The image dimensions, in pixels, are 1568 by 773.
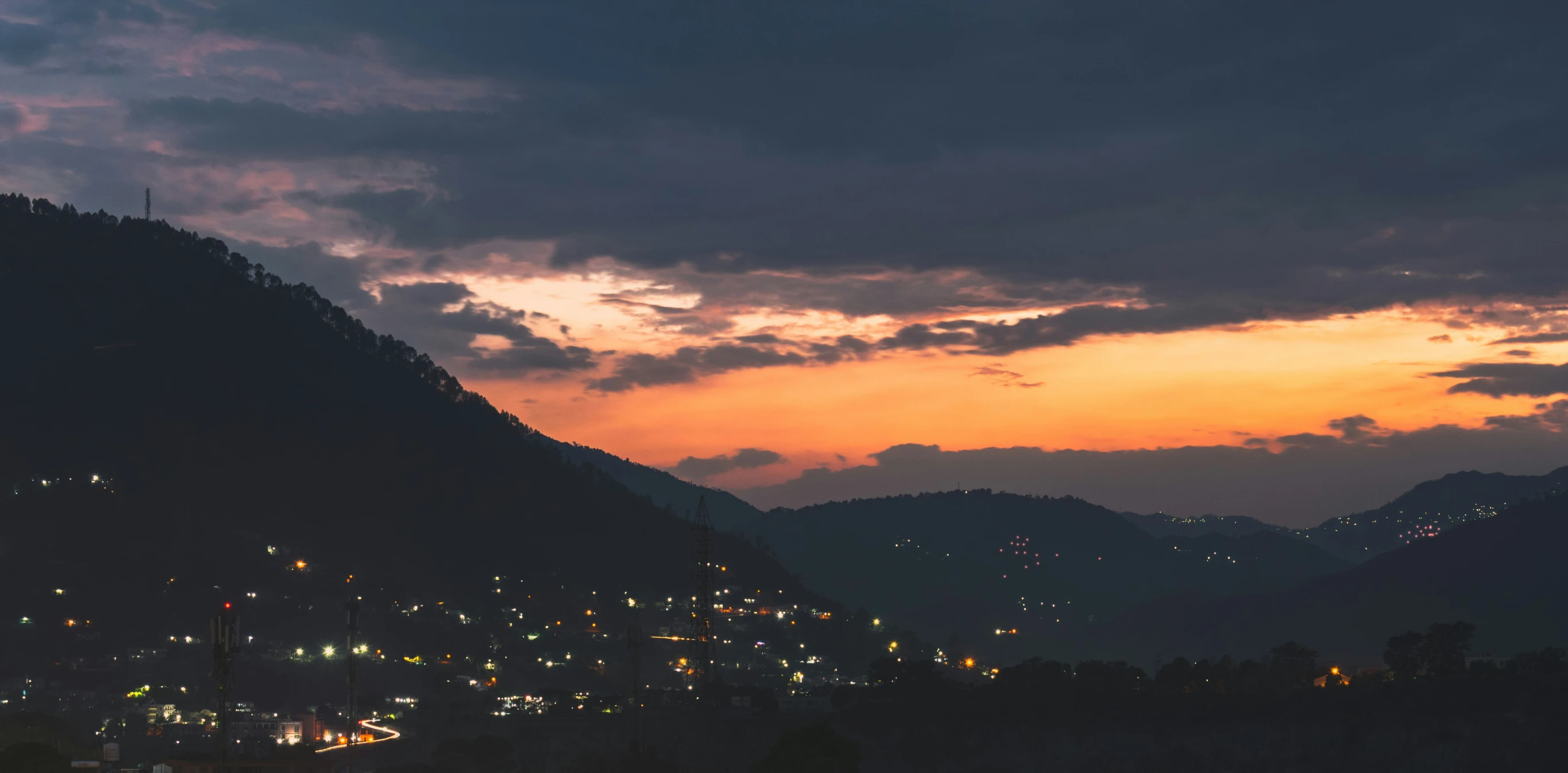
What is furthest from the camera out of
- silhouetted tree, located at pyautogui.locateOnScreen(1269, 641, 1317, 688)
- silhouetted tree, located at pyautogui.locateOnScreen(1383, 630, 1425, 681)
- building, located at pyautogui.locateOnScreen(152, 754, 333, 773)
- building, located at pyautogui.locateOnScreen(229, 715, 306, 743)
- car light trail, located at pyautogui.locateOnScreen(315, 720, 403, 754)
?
silhouetted tree, located at pyautogui.locateOnScreen(1269, 641, 1317, 688)

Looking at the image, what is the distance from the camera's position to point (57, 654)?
196375mm

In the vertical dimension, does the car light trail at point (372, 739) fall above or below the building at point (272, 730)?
below

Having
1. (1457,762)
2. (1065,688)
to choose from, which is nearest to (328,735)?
(1065,688)

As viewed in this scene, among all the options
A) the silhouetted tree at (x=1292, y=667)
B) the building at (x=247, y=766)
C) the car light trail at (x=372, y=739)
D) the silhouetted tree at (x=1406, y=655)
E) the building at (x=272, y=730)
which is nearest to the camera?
the building at (x=247, y=766)

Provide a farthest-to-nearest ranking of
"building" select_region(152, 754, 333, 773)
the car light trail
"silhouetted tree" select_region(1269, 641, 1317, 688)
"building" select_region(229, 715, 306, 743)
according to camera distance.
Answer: "silhouetted tree" select_region(1269, 641, 1317, 688), "building" select_region(229, 715, 306, 743), the car light trail, "building" select_region(152, 754, 333, 773)

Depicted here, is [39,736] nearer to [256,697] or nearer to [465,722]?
[465,722]

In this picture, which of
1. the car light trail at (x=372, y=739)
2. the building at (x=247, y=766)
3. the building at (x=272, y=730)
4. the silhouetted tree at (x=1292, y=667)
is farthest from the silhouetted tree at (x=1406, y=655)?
the building at (x=272, y=730)

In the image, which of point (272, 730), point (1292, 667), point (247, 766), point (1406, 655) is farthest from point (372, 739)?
point (1406, 655)

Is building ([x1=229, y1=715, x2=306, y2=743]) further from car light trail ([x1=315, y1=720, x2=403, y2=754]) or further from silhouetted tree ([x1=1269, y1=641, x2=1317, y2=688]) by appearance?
silhouetted tree ([x1=1269, y1=641, x2=1317, y2=688])

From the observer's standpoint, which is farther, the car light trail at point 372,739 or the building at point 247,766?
the car light trail at point 372,739

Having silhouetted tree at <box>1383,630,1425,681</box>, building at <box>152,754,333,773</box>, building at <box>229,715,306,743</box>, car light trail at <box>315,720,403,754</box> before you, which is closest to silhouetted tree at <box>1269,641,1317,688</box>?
silhouetted tree at <box>1383,630,1425,681</box>

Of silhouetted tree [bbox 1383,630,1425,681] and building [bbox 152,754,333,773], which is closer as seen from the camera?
building [bbox 152,754,333,773]

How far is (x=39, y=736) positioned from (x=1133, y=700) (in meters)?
109

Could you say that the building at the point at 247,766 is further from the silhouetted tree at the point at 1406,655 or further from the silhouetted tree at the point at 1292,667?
the silhouetted tree at the point at 1406,655
